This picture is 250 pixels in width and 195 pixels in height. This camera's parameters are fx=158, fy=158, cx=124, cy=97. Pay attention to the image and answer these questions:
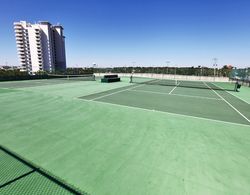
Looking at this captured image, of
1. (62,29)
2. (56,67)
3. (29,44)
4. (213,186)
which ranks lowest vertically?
(213,186)

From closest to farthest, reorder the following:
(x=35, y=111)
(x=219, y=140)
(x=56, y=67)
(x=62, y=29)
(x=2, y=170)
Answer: (x=2, y=170) < (x=219, y=140) < (x=35, y=111) < (x=56, y=67) < (x=62, y=29)

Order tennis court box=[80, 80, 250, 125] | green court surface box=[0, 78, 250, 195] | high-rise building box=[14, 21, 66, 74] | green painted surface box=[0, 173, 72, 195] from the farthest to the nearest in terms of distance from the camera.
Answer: high-rise building box=[14, 21, 66, 74] → tennis court box=[80, 80, 250, 125] → green court surface box=[0, 78, 250, 195] → green painted surface box=[0, 173, 72, 195]

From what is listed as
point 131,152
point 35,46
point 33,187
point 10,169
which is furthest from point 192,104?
point 35,46

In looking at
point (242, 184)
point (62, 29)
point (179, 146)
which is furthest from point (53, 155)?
point (62, 29)

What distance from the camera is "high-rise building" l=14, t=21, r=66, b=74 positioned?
281ft

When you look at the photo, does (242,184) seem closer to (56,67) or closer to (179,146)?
(179,146)

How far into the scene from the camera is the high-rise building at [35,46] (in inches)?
3366

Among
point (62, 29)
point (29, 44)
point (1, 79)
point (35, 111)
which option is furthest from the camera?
point (62, 29)

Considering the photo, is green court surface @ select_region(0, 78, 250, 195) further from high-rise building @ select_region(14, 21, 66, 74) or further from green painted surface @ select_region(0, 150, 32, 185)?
high-rise building @ select_region(14, 21, 66, 74)

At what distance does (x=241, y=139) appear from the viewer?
613 centimetres

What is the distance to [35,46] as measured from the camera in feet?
283

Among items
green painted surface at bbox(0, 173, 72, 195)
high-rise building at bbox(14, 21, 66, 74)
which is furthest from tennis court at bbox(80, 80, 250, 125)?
high-rise building at bbox(14, 21, 66, 74)

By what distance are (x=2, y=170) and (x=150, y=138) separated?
179 inches

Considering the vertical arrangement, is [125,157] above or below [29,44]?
below
